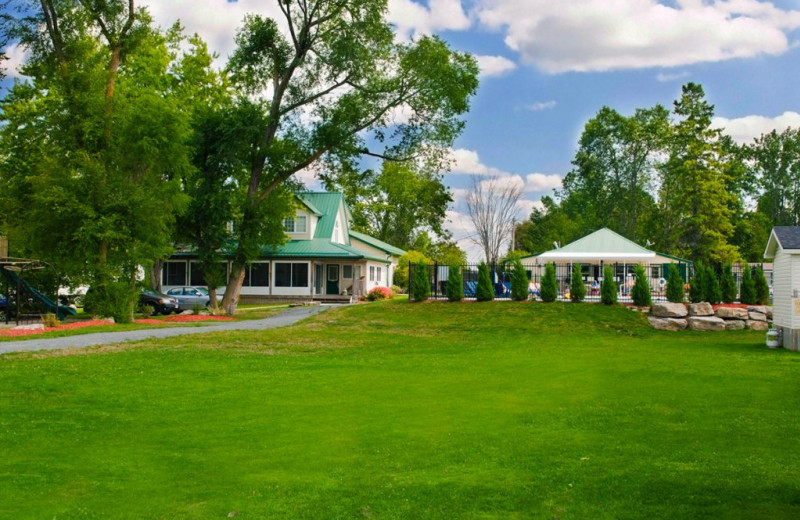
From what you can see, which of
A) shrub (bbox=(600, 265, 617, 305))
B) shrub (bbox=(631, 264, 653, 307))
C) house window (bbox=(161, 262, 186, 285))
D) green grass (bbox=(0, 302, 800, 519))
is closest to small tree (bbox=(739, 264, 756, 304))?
shrub (bbox=(631, 264, 653, 307))

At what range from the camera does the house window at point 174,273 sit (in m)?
46.3

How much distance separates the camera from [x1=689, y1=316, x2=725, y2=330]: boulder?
24.7 metres

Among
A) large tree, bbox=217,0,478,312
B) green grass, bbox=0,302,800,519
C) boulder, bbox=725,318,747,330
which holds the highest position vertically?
large tree, bbox=217,0,478,312

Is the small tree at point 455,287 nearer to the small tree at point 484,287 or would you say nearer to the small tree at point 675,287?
the small tree at point 484,287

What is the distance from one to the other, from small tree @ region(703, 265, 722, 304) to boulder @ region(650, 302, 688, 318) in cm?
148

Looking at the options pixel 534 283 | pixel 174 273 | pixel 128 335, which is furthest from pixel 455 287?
pixel 174 273

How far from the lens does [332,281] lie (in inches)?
1858

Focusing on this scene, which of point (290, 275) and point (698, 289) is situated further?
point (290, 275)

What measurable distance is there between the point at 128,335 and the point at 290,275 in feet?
79.2

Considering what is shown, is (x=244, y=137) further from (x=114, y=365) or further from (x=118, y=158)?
(x=114, y=365)

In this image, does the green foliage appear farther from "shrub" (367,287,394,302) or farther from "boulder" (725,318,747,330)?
"shrub" (367,287,394,302)

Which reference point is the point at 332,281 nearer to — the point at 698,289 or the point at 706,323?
the point at 698,289

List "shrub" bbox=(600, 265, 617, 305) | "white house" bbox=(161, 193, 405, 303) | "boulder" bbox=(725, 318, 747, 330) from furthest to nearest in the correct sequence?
"white house" bbox=(161, 193, 405, 303)
"shrub" bbox=(600, 265, 617, 305)
"boulder" bbox=(725, 318, 747, 330)

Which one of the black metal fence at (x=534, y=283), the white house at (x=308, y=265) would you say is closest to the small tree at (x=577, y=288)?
the black metal fence at (x=534, y=283)
